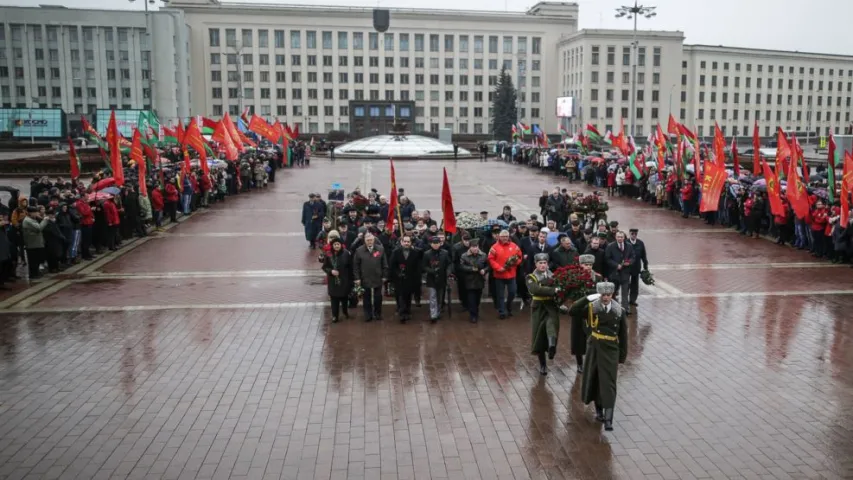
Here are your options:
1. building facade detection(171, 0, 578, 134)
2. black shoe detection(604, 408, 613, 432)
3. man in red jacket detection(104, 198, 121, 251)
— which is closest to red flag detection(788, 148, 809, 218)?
black shoe detection(604, 408, 613, 432)

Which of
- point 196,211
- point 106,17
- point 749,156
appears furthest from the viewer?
point 106,17

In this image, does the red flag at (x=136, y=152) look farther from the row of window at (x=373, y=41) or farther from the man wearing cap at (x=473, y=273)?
the row of window at (x=373, y=41)

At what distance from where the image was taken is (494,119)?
89625 millimetres

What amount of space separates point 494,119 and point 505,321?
262 feet

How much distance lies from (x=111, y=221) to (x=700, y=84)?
89216 millimetres

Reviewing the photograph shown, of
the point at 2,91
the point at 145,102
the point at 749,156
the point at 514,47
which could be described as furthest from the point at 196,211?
the point at 514,47

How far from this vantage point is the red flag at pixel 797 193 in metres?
16.8

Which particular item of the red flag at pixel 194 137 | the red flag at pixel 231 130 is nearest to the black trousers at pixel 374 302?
the red flag at pixel 194 137

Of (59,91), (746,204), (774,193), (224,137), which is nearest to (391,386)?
(774,193)

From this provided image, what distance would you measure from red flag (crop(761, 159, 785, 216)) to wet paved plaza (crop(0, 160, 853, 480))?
3072 millimetres

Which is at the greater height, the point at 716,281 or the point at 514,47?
the point at 514,47

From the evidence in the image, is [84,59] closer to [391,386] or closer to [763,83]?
[763,83]

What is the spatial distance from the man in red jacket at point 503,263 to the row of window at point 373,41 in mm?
83274

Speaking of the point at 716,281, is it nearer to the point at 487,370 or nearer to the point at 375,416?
the point at 487,370
